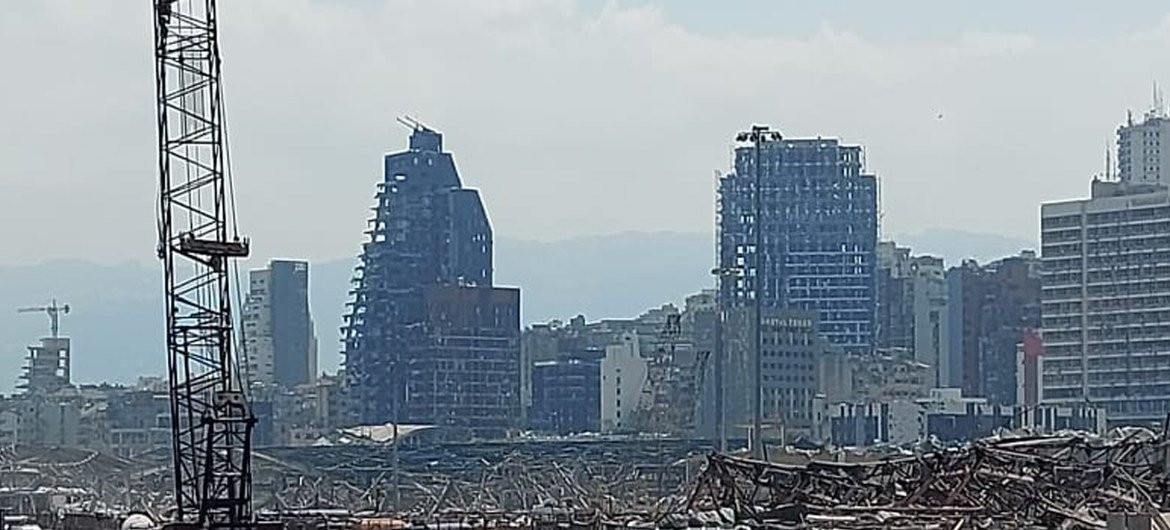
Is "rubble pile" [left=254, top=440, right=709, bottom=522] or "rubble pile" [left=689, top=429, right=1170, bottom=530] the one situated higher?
"rubble pile" [left=689, top=429, right=1170, bottom=530]

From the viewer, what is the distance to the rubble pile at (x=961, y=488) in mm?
54656

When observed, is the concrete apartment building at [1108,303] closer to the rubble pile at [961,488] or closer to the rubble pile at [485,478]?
the rubble pile at [485,478]

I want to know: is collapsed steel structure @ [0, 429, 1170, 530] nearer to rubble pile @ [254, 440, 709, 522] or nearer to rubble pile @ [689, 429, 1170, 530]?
rubble pile @ [689, 429, 1170, 530]

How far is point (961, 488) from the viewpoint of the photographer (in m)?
58.3

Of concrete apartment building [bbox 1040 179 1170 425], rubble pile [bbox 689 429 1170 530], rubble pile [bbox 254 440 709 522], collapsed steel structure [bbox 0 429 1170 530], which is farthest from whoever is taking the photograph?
concrete apartment building [bbox 1040 179 1170 425]

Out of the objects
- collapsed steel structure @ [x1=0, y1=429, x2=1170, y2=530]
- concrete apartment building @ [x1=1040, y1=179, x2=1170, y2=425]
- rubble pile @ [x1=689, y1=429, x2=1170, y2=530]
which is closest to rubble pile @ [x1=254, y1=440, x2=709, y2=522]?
collapsed steel structure @ [x1=0, y1=429, x2=1170, y2=530]

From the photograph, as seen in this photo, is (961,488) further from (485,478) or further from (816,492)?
(485,478)

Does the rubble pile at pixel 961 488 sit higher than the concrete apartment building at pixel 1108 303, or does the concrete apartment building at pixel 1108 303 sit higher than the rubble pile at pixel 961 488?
the concrete apartment building at pixel 1108 303

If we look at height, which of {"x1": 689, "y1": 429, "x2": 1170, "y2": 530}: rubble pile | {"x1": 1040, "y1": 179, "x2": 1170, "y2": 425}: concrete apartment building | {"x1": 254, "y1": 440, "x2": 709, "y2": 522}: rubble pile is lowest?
{"x1": 254, "y1": 440, "x2": 709, "y2": 522}: rubble pile

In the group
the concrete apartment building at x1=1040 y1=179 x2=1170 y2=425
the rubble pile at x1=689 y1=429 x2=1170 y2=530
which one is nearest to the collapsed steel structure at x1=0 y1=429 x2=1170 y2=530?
the rubble pile at x1=689 y1=429 x2=1170 y2=530

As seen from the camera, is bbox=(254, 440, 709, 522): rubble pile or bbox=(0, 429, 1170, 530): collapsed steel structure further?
bbox=(254, 440, 709, 522): rubble pile

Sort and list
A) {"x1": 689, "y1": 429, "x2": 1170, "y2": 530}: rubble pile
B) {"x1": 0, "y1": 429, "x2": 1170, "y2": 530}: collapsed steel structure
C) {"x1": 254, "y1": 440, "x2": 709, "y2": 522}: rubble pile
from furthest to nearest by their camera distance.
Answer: {"x1": 254, "y1": 440, "x2": 709, "y2": 522}: rubble pile < {"x1": 0, "y1": 429, "x2": 1170, "y2": 530}: collapsed steel structure < {"x1": 689, "y1": 429, "x2": 1170, "y2": 530}: rubble pile

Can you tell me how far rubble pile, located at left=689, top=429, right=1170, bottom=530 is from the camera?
54.7 m

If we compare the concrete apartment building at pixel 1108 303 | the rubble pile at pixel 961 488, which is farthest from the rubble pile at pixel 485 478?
the concrete apartment building at pixel 1108 303
